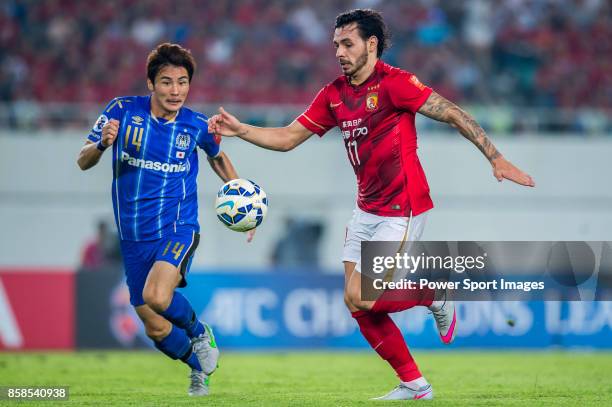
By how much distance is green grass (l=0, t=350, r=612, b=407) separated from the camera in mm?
7711

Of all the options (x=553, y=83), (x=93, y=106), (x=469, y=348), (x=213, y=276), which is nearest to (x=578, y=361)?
(x=469, y=348)

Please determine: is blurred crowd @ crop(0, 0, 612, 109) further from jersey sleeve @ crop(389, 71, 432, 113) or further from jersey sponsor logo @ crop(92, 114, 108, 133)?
jersey sleeve @ crop(389, 71, 432, 113)

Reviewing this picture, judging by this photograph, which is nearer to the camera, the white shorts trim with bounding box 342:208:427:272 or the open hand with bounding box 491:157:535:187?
the open hand with bounding box 491:157:535:187

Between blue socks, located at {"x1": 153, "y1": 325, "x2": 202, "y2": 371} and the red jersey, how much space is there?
1737 mm

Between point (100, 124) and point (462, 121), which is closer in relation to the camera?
point (462, 121)

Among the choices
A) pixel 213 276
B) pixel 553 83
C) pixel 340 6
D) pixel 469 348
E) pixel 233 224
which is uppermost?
pixel 340 6

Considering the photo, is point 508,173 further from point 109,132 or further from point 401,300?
point 109,132

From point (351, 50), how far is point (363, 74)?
0.20m

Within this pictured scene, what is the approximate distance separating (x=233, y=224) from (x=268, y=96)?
12814 millimetres

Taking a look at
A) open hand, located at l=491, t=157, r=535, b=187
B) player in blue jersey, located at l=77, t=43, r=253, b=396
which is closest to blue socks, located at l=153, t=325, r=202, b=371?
player in blue jersey, located at l=77, t=43, r=253, b=396

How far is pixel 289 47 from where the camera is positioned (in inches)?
845

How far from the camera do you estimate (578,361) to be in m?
12.1

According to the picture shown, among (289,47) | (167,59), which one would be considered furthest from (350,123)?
(289,47)

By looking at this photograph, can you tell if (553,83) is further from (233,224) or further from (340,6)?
(233,224)
